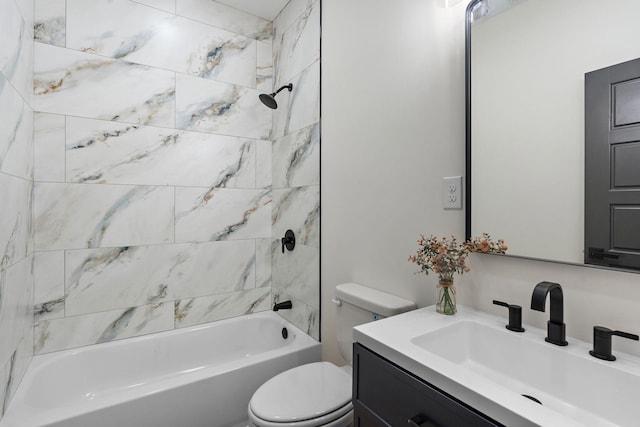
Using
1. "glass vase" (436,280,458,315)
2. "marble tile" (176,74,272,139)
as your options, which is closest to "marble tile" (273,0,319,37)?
"marble tile" (176,74,272,139)

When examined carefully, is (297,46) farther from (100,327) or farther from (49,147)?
(100,327)

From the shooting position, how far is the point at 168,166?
2174 millimetres

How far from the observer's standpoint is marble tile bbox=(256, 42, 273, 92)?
254cm

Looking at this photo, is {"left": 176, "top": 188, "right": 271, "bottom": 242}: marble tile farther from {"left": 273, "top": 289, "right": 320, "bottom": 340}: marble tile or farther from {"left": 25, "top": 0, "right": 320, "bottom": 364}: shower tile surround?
{"left": 273, "top": 289, "right": 320, "bottom": 340}: marble tile

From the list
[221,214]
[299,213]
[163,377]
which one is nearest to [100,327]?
[163,377]

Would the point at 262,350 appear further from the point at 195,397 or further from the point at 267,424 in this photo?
the point at 267,424

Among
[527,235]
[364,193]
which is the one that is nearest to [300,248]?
[364,193]

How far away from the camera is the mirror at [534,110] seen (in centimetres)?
88

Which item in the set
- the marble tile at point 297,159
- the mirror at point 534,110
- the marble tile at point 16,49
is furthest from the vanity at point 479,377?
the marble tile at point 16,49

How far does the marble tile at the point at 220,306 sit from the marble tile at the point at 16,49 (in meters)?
1.51

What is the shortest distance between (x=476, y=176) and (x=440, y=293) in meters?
0.44

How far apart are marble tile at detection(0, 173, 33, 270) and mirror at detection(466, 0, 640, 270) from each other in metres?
1.84

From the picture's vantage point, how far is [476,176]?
113cm

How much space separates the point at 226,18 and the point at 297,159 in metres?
1.21
